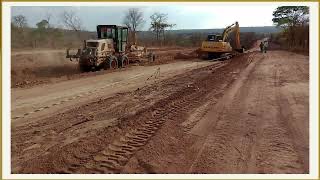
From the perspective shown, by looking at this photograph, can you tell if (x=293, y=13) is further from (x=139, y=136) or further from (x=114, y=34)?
(x=139, y=136)

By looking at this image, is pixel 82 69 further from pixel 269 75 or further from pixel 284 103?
pixel 284 103

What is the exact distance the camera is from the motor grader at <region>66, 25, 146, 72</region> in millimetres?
15516

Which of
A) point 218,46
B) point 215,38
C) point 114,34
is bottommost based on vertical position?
point 218,46

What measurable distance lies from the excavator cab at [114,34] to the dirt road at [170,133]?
7684mm

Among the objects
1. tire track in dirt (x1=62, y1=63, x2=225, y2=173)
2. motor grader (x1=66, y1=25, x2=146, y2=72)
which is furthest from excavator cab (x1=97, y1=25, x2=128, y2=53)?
tire track in dirt (x1=62, y1=63, x2=225, y2=173)

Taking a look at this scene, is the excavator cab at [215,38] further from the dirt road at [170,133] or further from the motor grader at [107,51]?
the dirt road at [170,133]

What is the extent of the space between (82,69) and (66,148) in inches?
431

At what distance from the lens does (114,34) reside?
1719cm

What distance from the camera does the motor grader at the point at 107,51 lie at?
1552 centimetres

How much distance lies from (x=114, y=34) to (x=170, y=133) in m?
11.8

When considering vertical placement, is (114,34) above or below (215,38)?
below

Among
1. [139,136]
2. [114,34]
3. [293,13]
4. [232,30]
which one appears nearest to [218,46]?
[232,30]

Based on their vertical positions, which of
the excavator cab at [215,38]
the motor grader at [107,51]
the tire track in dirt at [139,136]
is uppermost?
the excavator cab at [215,38]

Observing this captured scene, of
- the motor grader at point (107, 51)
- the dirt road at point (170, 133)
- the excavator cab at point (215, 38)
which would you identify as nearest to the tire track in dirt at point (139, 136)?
the dirt road at point (170, 133)
